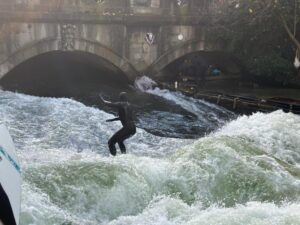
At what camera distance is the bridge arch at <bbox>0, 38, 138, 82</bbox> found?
22.3 meters

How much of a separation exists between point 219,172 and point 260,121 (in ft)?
21.9

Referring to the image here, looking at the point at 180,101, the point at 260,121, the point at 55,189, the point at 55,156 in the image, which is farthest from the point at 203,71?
the point at 55,189

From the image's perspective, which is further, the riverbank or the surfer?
the riverbank

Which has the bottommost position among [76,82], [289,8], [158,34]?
[76,82]

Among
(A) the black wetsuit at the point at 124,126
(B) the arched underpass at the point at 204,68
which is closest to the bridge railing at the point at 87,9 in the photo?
(B) the arched underpass at the point at 204,68

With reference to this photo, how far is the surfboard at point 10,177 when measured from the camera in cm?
604

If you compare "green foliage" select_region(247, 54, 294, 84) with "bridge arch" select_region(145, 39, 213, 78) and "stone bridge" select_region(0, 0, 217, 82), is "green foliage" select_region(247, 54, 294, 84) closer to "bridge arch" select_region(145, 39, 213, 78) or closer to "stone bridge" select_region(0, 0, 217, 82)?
"stone bridge" select_region(0, 0, 217, 82)

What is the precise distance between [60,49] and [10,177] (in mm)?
17849

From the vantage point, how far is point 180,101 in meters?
23.8

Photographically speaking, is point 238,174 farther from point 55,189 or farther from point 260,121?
point 260,121

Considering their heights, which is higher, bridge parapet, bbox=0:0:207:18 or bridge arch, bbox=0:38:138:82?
bridge parapet, bbox=0:0:207:18

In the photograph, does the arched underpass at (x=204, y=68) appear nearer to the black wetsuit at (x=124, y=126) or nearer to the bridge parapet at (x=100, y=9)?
the bridge parapet at (x=100, y=9)

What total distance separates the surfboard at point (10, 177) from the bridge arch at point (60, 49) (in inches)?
635

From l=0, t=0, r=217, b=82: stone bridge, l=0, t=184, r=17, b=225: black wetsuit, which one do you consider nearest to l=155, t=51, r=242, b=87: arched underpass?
l=0, t=0, r=217, b=82: stone bridge
